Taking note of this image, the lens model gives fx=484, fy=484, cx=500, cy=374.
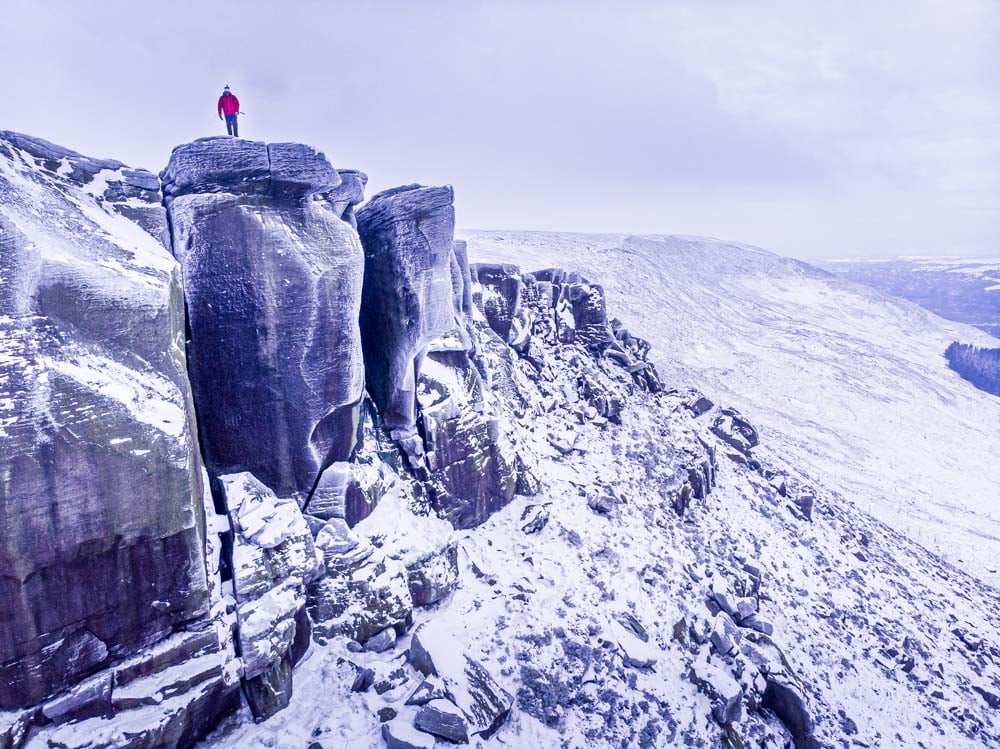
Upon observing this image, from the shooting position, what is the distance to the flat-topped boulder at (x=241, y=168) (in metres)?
9.87

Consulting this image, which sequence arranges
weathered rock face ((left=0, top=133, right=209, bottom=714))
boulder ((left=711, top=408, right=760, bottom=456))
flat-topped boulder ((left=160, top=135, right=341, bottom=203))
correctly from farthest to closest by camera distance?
boulder ((left=711, top=408, right=760, bottom=456)) < flat-topped boulder ((left=160, top=135, right=341, bottom=203)) < weathered rock face ((left=0, top=133, right=209, bottom=714))

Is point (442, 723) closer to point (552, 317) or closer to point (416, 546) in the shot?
point (416, 546)

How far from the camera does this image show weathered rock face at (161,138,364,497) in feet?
32.4

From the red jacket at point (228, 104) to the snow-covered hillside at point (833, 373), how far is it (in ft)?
114

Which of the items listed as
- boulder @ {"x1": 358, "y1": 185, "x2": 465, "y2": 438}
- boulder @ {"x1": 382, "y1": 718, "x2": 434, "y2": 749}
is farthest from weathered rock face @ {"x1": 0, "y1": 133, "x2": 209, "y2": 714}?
boulder @ {"x1": 358, "y1": 185, "x2": 465, "y2": 438}

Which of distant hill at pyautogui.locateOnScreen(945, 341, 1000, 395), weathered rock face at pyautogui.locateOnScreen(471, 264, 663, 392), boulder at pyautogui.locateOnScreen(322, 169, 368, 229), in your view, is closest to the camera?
boulder at pyautogui.locateOnScreen(322, 169, 368, 229)

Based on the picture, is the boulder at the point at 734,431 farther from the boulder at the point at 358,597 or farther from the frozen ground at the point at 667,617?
the boulder at the point at 358,597

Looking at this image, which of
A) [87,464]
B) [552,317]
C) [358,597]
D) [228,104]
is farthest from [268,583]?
[552,317]

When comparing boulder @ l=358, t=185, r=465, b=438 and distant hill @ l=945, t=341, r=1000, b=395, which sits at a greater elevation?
boulder @ l=358, t=185, r=465, b=438

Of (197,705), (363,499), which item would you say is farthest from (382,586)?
(197,705)

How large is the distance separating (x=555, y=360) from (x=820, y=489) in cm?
1724

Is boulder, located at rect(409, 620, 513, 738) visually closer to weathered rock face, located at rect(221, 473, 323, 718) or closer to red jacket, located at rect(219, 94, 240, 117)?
weathered rock face, located at rect(221, 473, 323, 718)

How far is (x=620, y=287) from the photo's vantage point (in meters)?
64.0

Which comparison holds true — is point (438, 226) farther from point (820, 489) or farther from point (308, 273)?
point (820, 489)
